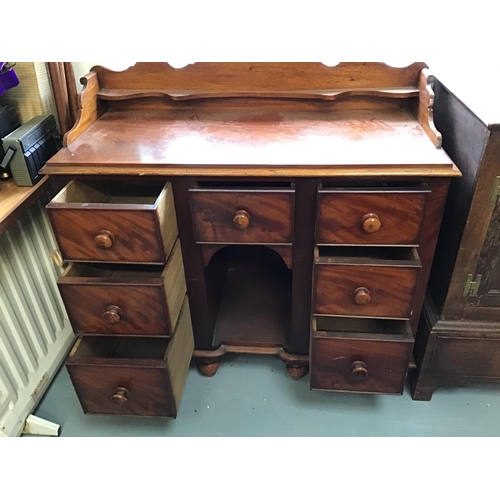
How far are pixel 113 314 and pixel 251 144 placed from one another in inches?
19.5

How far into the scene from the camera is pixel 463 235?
101cm

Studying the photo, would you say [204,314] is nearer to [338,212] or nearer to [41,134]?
[338,212]

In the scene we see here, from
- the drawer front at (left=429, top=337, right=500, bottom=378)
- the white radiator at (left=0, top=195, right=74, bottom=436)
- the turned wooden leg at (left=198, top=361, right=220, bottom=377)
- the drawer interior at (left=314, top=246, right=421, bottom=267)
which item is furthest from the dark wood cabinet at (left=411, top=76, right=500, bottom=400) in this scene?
the white radiator at (left=0, top=195, right=74, bottom=436)

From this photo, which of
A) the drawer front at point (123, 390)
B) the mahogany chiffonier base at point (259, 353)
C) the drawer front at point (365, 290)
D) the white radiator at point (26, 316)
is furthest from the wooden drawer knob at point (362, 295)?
the white radiator at point (26, 316)

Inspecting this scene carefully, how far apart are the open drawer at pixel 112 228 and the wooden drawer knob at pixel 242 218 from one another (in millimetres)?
151

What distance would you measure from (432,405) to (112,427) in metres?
0.90

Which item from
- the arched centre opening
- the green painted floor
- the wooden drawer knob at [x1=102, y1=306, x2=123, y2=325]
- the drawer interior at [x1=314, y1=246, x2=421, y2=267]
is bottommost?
the green painted floor

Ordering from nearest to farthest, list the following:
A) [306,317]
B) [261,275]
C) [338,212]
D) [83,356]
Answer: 1. [338,212]
2. [83,356]
3. [306,317]
4. [261,275]

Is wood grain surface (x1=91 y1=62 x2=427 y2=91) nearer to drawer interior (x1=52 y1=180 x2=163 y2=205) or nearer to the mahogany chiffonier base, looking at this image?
drawer interior (x1=52 y1=180 x2=163 y2=205)

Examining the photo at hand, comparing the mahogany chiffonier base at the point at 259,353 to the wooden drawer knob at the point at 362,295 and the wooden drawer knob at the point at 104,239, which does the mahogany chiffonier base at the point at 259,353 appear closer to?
the wooden drawer knob at the point at 362,295

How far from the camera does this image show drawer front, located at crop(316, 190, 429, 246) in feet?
3.10

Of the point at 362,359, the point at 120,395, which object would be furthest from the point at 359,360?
the point at 120,395

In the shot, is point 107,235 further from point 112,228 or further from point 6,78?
Result: point 6,78

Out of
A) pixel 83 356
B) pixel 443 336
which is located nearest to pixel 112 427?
pixel 83 356
